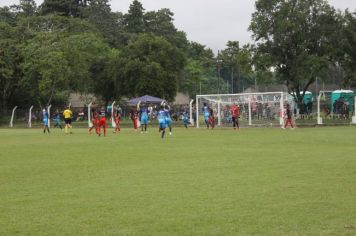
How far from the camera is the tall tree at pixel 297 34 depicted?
1794 inches

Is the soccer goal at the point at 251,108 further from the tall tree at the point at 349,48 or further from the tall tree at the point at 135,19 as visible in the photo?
the tall tree at the point at 135,19

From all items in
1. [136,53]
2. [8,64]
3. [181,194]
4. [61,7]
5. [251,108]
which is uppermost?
[61,7]

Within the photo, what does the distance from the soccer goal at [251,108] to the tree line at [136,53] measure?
17.4ft

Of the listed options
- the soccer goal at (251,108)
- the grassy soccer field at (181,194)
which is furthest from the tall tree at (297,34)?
the grassy soccer field at (181,194)

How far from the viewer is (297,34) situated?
46.1 m

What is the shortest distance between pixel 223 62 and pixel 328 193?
108919 millimetres

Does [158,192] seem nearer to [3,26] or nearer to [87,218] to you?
[87,218]

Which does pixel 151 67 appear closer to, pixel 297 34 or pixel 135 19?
pixel 297 34

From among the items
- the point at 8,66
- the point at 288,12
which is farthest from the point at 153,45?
the point at 288,12

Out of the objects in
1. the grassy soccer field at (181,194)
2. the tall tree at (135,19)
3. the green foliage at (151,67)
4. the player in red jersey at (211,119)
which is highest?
the tall tree at (135,19)

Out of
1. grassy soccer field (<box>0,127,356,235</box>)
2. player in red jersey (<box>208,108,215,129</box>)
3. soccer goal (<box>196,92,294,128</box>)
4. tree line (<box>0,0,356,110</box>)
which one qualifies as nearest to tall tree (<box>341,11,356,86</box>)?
tree line (<box>0,0,356,110</box>)

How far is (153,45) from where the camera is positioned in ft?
209

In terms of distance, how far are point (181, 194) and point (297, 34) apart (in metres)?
37.8

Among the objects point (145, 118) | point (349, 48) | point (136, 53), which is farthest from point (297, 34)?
point (136, 53)
